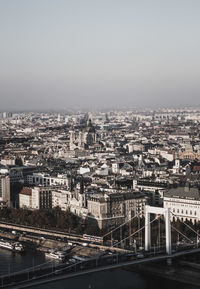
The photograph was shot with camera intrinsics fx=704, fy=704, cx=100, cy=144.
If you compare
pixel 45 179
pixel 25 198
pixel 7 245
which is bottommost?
pixel 7 245

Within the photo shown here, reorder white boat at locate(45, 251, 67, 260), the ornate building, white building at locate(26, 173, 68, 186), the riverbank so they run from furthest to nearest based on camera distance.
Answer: the ornate building < white building at locate(26, 173, 68, 186) < white boat at locate(45, 251, 67, 260) < the riverbank

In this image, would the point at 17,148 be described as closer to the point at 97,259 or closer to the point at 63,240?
the point at 63,240

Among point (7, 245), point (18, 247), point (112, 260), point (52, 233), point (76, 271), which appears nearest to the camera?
point (76, 271)

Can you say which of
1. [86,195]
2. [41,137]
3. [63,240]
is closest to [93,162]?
[86,195]

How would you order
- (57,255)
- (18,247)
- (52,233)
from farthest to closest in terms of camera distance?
1. (52,233)
2. (18,247)
3. (57,255)

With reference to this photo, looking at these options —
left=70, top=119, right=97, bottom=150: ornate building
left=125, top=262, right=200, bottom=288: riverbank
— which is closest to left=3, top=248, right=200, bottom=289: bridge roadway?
left=125, top=262, right=200, bottom=288: riverbank

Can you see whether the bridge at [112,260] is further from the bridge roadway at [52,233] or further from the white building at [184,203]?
the white building at [184,203]

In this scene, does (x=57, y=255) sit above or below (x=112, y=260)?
below

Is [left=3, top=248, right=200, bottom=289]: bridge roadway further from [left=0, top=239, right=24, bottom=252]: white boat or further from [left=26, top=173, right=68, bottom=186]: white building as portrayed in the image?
[left=26, top=173, right=68, bottom=186]: white building

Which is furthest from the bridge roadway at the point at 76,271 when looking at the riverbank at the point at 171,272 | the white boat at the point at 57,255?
the white boat at the point at 57,255

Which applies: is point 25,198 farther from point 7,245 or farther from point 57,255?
point 57,255

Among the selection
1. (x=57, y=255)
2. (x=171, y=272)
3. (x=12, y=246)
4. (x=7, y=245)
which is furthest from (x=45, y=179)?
(x=171, y=272)
